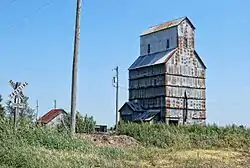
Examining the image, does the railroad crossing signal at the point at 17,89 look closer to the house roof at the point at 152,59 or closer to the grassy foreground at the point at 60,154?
the grassy foreground at the point at 60,154

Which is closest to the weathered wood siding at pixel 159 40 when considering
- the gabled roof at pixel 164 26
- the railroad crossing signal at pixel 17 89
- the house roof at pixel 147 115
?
the gabled roof at pixel 164 26

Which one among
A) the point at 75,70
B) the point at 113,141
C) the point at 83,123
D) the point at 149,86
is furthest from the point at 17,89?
the point at 149,86

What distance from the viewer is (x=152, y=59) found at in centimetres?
5425

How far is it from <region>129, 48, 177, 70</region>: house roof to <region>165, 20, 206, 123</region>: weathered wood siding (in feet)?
2.34

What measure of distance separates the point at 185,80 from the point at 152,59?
15.8ft

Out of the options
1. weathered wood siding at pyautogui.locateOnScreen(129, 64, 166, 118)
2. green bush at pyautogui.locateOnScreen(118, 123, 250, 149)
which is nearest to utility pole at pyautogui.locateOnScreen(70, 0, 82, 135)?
green bush at pyautogui.locateOnScreen(118, 123, 250, 149)

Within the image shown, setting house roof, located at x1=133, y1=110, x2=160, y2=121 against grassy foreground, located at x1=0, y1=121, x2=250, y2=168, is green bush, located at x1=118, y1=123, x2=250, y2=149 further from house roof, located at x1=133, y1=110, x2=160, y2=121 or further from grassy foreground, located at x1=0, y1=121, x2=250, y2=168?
house roof, located at x1=133, y1=110, x2=160, y2=121

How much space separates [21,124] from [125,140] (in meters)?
7.50

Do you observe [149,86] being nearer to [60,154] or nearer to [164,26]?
[164,26]

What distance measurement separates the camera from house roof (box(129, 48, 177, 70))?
5216 centimetres

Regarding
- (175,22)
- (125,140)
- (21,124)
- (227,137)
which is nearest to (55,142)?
(21,124)

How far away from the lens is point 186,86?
52281mm

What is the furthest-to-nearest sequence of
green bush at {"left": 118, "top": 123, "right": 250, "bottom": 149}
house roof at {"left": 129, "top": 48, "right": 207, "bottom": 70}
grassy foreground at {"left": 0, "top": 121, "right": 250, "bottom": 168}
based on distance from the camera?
1. house roof at {"left": 129, "top": 48, "right": 207, "bottom": 70}
2. green bush at {"left": 118, "top": 123, "right": 250, "bottom": 149}
3. grassy foreground at {"left": 0, "top": 121, "right": 250, "bottom": 168}

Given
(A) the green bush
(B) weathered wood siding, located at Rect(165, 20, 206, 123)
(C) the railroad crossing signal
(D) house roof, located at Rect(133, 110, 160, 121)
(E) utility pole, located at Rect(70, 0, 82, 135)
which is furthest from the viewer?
(B) weathered wood siding, located at Rect(165, 20, 206, 123)
